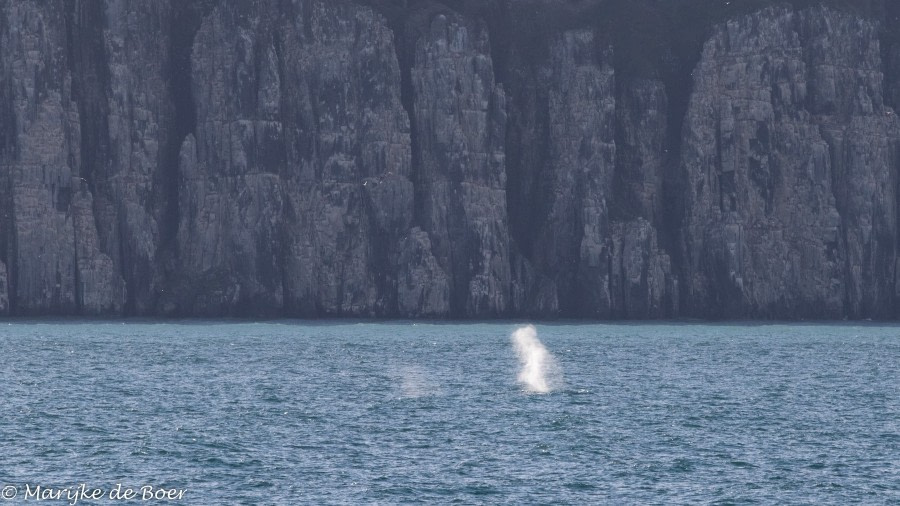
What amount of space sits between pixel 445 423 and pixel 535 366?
117ft

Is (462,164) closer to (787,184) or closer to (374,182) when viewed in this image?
(374,182)

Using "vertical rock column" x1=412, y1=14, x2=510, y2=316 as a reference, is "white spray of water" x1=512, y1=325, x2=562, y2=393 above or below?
below

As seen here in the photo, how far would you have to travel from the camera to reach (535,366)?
11494cm

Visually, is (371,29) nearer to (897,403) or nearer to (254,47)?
(254,47)

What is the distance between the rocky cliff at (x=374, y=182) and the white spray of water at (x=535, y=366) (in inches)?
1487

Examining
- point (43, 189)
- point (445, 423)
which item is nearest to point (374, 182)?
point (43, 189)

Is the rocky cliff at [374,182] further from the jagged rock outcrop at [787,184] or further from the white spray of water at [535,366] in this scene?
the white spray of water at [535,366]

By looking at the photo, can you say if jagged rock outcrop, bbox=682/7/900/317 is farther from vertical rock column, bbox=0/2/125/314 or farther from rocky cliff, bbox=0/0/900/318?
vertical rock column, bbox=0/2/125/314

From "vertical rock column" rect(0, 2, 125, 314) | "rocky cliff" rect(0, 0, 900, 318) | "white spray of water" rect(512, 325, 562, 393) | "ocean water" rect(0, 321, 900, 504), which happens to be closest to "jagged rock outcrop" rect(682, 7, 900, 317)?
"rocky cliff" rect(0, 0, 900, 318)

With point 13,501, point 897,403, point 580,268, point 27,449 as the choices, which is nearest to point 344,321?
point 580,268

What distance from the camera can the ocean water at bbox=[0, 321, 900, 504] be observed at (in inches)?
2410

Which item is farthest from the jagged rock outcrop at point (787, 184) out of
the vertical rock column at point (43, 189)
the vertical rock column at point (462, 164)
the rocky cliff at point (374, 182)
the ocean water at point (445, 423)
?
the vertical rock column at point (43, 189)

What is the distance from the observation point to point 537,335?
509 feet

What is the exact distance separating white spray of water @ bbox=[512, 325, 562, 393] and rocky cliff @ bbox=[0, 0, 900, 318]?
124 ft
